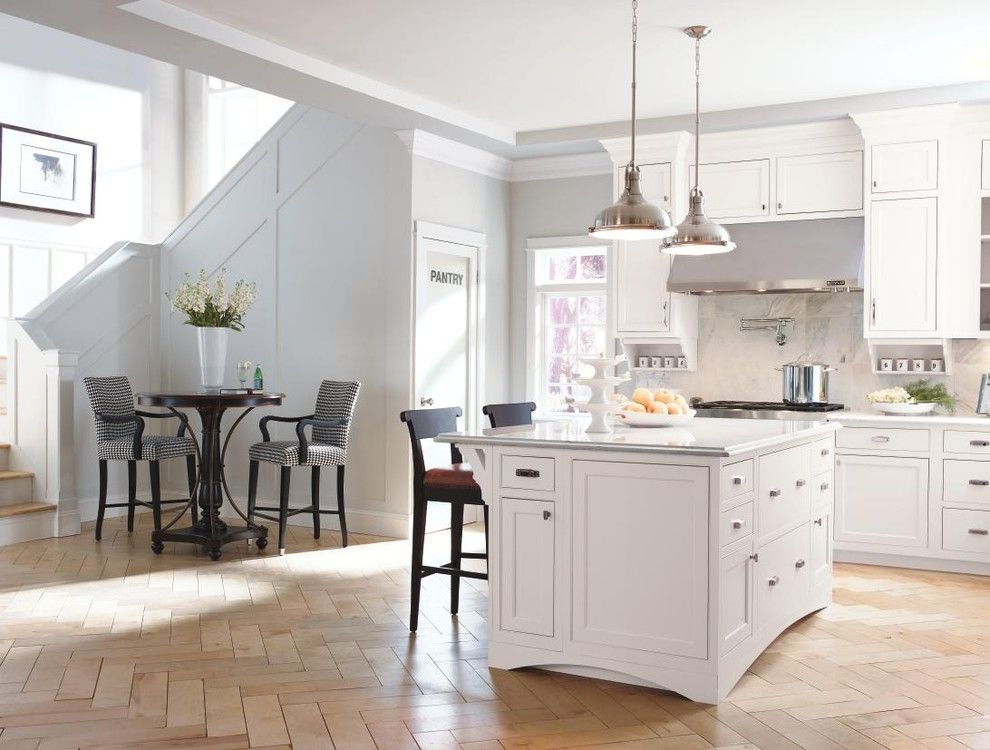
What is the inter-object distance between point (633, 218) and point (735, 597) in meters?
1.50

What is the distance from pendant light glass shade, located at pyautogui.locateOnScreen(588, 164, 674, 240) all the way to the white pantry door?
288 centimetres

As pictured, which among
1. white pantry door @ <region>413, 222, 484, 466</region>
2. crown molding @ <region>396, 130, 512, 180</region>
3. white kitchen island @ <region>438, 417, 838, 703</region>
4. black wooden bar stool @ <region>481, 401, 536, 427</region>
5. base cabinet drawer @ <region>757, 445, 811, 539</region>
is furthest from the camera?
white pantry door @ <region>413, 222, 484, 466</region>

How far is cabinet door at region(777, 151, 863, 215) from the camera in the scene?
252 inches

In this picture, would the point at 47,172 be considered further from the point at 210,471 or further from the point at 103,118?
the point at 210,471

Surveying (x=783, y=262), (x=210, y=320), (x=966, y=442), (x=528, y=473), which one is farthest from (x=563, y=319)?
(x=528, y=473)

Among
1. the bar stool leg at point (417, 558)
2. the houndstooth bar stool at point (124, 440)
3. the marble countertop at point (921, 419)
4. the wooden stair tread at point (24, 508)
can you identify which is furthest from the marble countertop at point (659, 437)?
the wooden stair tread at point (24, 508)

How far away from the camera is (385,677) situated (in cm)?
387

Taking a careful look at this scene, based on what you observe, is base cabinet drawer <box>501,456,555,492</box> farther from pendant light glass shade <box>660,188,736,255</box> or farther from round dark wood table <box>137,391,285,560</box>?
round dark wood table <box>137,391,285,560</box>

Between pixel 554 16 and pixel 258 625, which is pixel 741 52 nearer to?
pixel 554 16

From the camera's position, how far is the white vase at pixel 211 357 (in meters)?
6.50

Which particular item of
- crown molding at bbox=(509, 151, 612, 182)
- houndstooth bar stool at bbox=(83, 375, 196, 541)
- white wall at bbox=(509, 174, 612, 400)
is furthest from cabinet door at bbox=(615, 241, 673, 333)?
houndstooth bar stool at bbox=(83, 375, 196, 541)

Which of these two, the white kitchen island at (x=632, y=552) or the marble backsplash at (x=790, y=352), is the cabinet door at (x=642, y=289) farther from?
the white kitchen island at (x=632, y=552)

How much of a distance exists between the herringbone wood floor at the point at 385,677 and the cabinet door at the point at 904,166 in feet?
7.57

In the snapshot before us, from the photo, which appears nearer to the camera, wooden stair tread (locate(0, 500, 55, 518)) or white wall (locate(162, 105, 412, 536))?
wooden stair tread (locate(0, 500, 55, 518))
